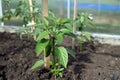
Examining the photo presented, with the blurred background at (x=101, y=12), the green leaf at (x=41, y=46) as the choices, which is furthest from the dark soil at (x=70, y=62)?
the green leaf at (x=41, y=46)

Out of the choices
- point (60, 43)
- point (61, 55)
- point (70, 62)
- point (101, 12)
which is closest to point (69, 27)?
point (60, 43)

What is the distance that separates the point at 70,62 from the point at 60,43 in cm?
76

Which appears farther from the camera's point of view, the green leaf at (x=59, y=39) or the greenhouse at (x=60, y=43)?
the greenhouse at (x=60, y=43)

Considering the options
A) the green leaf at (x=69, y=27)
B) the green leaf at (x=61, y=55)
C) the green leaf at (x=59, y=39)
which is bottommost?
the green leaf at (x=61, y=55)

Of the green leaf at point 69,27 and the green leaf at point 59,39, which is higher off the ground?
the green leaf at point 69,27

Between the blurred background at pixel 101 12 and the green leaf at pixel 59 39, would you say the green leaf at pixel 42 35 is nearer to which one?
the green leaf at pixel 59 39

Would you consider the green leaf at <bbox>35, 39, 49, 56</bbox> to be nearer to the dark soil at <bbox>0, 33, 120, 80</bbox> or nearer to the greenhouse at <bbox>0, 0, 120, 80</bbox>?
the greenhouse at <bbox>0, 0, 120, 80</bbox>

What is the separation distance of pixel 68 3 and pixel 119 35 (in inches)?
36.6

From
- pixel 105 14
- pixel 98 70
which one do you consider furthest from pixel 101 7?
pixel 98 70

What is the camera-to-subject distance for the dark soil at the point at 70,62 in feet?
9.31

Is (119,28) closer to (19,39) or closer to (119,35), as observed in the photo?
(119,35)

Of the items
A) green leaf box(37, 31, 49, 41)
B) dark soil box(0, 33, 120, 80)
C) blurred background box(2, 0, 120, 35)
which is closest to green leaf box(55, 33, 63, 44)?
green leaf box(37, 31, 49, 41)

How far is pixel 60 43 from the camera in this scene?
2.46 meters

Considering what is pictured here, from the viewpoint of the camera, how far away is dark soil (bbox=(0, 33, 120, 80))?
9.31 ft
